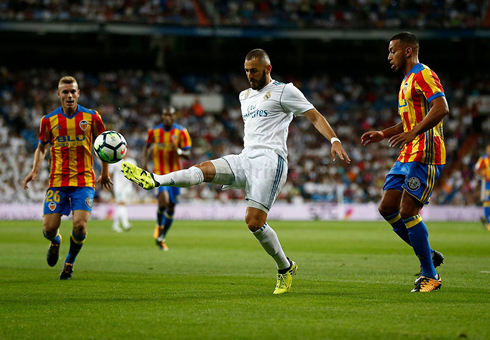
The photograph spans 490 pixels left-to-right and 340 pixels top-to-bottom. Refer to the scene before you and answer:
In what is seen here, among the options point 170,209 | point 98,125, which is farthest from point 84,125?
point 170,209

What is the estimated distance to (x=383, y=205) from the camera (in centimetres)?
749

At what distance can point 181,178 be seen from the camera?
643 cm

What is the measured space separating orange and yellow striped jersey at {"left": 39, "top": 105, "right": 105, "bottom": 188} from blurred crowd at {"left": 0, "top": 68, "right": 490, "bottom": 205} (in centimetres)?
2068

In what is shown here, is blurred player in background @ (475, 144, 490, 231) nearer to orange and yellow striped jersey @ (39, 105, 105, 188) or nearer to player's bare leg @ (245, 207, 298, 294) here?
orange and yellow striped jersey @ (39, 105, 105, 188)

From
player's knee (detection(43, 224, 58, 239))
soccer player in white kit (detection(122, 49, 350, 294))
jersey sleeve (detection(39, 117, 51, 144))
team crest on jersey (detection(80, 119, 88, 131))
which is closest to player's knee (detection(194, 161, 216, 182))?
soccer player in white kit (detection(122, 49, 350, 294))

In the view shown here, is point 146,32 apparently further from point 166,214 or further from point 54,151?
point 54,151

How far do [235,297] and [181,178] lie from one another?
4.32 feet

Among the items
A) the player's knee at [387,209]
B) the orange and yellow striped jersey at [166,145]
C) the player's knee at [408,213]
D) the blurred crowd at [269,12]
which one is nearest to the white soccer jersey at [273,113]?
the player's knee at [387,209]

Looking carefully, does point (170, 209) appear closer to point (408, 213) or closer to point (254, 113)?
point (254, 113)

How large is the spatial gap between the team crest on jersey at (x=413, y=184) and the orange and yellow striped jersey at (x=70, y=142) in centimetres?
416

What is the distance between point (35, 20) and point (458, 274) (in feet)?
103

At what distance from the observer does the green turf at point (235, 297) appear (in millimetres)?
4828

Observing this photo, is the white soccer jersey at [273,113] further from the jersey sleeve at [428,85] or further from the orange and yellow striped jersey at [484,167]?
the orange and yellow striped jersey at [484,167]

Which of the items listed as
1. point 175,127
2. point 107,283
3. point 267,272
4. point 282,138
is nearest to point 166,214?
point 175,127
